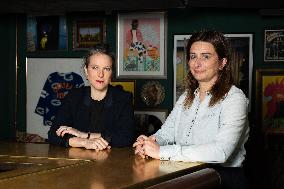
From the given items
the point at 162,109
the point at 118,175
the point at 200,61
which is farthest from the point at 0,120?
the point at 118,175

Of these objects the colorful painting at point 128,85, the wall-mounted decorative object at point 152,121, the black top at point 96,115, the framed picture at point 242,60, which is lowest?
the wall-mounted decorative object at point 152,121

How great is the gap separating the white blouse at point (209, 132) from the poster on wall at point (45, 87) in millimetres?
2570

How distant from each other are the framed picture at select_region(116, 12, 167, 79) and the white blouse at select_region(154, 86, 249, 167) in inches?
78.6

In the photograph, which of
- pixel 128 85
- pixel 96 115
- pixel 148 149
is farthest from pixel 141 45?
pixel 148 149

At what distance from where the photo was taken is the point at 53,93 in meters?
5.44

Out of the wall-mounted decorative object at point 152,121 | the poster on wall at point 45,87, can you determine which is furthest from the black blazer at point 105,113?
the poster on wall at point 45,87

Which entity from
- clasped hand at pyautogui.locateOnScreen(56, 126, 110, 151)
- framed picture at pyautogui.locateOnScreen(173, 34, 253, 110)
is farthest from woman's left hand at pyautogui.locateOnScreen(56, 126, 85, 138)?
framed picture at pyautogui.locateOnScreen(173, 34, 253, 110)

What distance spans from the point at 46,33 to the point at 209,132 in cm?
325

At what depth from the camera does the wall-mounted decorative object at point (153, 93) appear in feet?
16.2

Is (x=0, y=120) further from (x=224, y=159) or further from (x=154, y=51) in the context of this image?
(x=224, y=159)

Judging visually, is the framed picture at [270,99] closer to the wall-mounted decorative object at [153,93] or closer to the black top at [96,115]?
the wall-mounted decorative object at [153,93]

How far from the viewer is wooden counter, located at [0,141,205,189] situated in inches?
68.8

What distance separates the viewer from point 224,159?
97.2 inches

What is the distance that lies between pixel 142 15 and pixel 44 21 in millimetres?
1212
